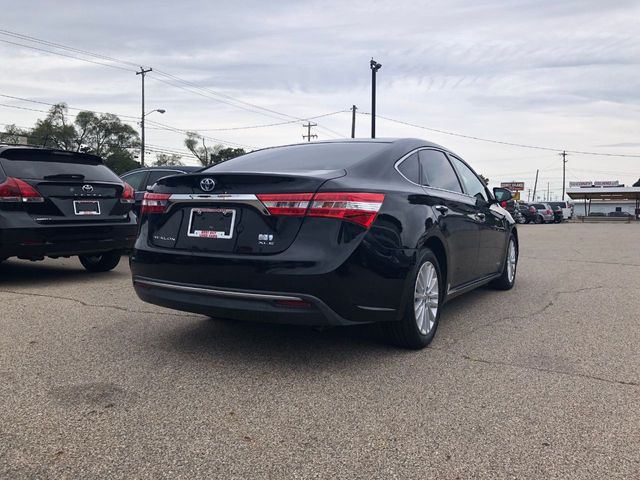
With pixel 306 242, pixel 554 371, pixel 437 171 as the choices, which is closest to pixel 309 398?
pixel 306 242

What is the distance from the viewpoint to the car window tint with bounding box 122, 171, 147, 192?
10.1 m

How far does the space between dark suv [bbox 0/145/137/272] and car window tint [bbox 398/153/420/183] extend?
4.06 m

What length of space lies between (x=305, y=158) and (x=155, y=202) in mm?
1129

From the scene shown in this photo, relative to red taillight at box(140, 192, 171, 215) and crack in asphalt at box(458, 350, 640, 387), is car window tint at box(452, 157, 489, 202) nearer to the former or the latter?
crack in asphalt at box(458, 350, 640, 387)

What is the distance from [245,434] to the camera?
8.83 feet

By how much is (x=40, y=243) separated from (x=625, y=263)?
8814 mm

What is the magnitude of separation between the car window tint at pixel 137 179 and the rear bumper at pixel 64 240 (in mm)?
3076

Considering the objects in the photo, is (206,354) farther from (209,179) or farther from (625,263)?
(625,263)

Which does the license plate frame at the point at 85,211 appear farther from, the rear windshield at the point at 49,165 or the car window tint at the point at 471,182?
the car window tint at the point at 471,182

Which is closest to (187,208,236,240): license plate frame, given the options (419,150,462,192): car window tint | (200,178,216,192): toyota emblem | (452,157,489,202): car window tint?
(200,178,216,192): toyota emblem

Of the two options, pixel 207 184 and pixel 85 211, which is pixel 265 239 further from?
pixel 85 211

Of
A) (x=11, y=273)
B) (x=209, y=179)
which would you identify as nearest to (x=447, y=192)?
(x=209, y=179)

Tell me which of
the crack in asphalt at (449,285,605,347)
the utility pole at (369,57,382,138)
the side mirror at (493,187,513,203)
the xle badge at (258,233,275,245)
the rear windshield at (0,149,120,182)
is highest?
the utility pole at (369,57,382,138)

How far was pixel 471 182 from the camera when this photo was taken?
227 inches
